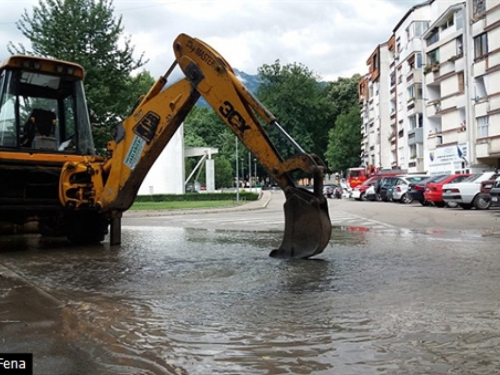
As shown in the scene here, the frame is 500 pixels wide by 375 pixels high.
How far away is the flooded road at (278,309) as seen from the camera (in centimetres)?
392

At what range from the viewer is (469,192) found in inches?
918

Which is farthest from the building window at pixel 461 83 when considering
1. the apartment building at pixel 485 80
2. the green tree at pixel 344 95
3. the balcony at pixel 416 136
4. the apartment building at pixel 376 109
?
the green tree at pixel 344 95

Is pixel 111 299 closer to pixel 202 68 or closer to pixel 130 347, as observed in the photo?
pixel 130 347

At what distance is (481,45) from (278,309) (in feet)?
132

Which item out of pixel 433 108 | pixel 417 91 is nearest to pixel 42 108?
pixel 433 108

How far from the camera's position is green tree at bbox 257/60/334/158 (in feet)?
269

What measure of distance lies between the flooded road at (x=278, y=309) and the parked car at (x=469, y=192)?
47.1 feet

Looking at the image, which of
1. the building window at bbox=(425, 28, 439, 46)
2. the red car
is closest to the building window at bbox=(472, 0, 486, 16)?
the building window at bbox=(425, 28, 439, 46)

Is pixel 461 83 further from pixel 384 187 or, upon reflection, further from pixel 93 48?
pixel 93 48

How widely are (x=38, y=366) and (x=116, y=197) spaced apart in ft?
20.8

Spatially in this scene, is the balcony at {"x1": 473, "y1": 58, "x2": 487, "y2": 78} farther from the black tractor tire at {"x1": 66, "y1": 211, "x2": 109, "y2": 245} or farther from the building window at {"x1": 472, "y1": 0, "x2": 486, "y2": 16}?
the black tractor tire at {"x1": 66, "y1": 211, "x2": 109, "y2": 245}

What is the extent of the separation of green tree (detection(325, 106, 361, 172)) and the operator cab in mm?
71155

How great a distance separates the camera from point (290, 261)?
8195 millimetres

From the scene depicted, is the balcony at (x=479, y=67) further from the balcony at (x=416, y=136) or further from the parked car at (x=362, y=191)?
the balcony at (x=416, y=136)
